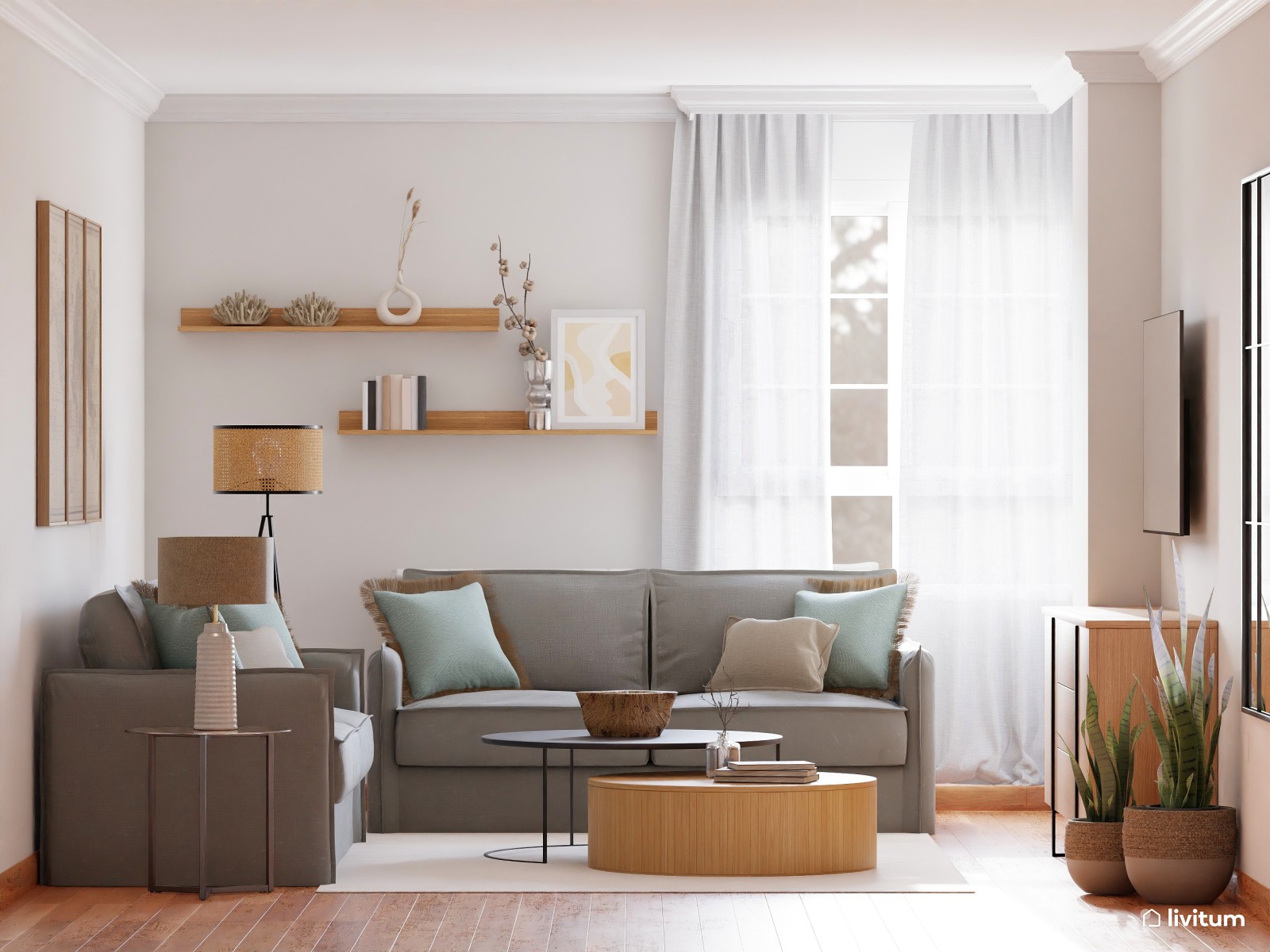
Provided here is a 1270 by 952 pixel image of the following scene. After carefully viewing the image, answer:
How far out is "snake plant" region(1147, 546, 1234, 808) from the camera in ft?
13.3

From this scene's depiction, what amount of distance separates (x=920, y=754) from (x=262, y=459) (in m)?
2.49

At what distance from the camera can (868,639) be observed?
5125 mm

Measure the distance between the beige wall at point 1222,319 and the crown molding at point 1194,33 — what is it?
3 cm

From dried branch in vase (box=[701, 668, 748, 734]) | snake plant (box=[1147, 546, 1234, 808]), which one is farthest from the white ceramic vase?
snake plant (box=[1147, 546, 1234, 808])

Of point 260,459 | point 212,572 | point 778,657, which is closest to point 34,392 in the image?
point 260,459

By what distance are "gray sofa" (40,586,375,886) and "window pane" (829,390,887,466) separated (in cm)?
254

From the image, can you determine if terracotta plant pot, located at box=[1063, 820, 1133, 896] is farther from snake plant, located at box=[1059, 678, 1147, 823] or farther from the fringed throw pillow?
the fringed throw pillow

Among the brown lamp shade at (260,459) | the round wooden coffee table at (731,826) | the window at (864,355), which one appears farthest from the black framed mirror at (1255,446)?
the brown lamp shade at (260,459)

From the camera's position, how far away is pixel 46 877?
13.8ft

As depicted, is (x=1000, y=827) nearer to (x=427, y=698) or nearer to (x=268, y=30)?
(x=427, y=698)

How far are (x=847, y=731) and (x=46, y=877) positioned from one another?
2579 millimetres

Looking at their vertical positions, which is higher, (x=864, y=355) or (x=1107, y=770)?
(x=864, y=355)

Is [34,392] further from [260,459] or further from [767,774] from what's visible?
[767,774]

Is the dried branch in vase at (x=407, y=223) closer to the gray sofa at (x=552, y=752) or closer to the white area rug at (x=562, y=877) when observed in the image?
the gray sofa at (x=552, y=752)
